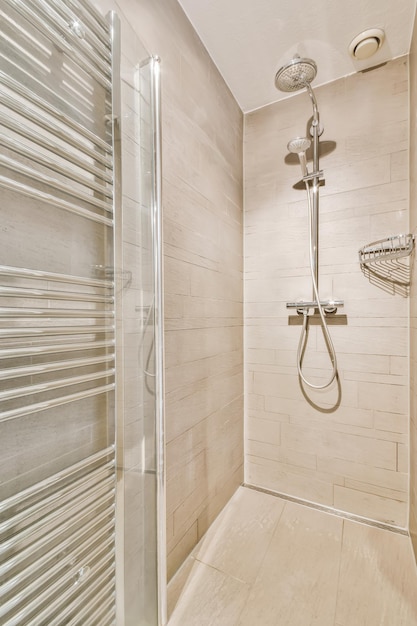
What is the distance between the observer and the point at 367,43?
1291 millimetres

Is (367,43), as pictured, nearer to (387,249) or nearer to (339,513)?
(387,249)

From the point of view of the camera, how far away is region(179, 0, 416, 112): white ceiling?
1183mm

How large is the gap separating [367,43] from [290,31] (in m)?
0.35

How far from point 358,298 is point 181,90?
49.4 inches

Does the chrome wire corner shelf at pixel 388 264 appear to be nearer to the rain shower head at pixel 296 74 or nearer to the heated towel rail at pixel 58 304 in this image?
the rain shower head at pixel 296 74

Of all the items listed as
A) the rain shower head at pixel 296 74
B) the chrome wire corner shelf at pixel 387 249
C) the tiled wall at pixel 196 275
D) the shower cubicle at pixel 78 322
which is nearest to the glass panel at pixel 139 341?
the shower cubicle at pixel 78 322

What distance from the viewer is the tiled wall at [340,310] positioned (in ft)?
4.58

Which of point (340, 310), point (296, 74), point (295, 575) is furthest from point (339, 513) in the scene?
point (296, 74)

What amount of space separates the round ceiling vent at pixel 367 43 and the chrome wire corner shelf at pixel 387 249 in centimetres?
88

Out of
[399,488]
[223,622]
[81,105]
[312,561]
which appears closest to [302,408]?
[399,488]

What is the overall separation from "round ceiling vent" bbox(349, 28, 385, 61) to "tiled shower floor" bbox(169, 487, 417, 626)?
2.25m

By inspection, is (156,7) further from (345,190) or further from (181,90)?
(345,190)

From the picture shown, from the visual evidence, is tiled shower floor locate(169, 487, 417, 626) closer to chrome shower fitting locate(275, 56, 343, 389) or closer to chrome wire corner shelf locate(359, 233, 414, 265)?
chrome shower fitting locate(275, 56, 343, 389)

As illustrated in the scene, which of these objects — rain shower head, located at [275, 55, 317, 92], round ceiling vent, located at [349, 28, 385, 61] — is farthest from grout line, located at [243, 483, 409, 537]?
round ceiling vent, located at [349, 28, 385, 61]
